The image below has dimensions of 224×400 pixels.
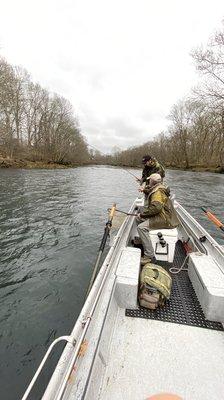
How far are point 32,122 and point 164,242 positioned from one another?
1921 inches

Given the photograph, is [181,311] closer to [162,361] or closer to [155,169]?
[162,361]

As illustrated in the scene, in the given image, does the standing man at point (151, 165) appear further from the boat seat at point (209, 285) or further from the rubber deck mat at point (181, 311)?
the rubber deck mat at point (181, 311)

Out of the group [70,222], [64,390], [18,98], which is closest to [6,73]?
[18,98]

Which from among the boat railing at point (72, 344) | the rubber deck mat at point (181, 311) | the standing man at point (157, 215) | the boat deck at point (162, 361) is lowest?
the boat deck at point (162, 361)

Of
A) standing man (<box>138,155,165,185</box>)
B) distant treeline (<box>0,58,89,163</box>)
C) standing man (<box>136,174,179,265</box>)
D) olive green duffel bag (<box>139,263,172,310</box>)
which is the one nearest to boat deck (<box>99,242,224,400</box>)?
olive green duffel bag (<box>139,263,172,310</box>)

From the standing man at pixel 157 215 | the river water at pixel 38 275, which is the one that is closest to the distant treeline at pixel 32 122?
the river water at pixel 38 275

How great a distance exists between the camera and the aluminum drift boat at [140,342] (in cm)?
242

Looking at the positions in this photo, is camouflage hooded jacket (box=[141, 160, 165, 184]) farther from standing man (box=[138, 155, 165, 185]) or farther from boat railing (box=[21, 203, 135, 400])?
boat railing (box=[21, 203, 135, 400])

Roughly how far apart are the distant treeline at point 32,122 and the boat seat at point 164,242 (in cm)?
3615

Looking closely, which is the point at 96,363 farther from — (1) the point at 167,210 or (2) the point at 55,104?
(2) the point at 55,104

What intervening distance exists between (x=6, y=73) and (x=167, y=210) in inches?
1555

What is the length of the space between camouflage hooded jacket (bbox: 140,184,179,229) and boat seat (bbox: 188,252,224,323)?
89 centimetres

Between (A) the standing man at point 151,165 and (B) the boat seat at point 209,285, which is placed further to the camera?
(A) the standing man at point 151,165

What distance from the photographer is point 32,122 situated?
47.9 meters
